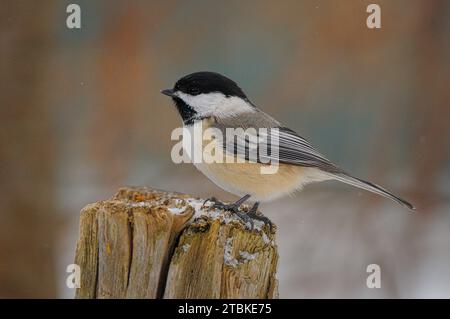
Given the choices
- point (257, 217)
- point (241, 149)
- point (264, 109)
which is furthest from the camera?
point (264, 109)

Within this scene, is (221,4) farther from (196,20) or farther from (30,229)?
(30,229)

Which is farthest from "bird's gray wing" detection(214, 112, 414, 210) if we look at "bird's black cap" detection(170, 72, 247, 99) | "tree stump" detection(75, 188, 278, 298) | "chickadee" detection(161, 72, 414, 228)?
"tree stump" detection(75, 188, 278, 298)

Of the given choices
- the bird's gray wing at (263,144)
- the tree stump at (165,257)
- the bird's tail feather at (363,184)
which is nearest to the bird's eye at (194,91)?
the bird's gray wing at (263,144)

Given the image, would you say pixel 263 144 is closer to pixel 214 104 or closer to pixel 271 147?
pixel 271 147

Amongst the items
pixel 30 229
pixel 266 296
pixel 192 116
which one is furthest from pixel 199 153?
pixel 30 229

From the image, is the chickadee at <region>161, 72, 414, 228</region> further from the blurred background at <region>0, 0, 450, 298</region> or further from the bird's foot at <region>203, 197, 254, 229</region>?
the blurred background at <region>0, 0, 450, 298</region>

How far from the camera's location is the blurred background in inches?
190

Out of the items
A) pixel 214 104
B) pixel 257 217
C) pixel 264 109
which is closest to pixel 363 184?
pixel 257 217

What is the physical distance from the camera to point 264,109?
19.9 feet

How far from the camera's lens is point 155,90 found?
20.2 ft

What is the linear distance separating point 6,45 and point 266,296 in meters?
3.43

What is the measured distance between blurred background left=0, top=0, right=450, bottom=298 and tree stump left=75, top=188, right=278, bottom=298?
8.36ft

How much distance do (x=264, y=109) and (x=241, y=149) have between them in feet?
9.79

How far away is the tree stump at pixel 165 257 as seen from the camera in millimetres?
2199
